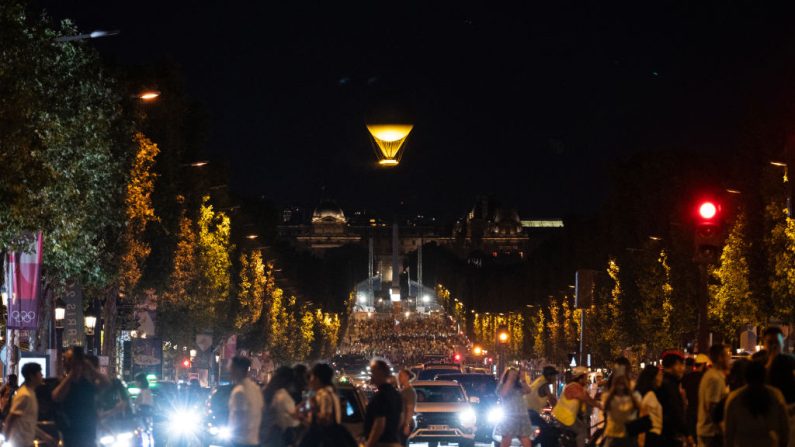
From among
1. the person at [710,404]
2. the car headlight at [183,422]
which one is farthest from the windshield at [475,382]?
the person at [710,404]

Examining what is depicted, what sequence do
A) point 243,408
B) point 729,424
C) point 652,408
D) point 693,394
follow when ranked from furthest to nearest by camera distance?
point 693,394 < point 652,408 < point 243,408 < point 729,424

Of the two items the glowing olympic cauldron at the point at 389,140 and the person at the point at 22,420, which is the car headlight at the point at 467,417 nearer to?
the glowing olympic cauldron at the point at 389,140

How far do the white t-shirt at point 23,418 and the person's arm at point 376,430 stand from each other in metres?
4.49

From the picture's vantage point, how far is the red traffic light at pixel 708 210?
1842 cm

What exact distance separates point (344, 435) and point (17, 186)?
15.2 metres

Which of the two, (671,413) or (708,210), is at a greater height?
(708,210)

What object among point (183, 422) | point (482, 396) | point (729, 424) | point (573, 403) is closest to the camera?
point (729, 424)

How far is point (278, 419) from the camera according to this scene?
17094 millimetres

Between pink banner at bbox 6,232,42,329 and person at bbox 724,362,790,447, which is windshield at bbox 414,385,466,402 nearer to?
pink banner at bbox 6,232,42,329

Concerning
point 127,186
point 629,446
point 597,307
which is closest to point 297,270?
point 597,307

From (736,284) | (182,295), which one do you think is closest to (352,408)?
(736,284)

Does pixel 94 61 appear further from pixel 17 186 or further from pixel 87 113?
pixel 17 186

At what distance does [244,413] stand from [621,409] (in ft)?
13.9

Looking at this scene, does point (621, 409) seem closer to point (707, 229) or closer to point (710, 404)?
point (710, 404)
